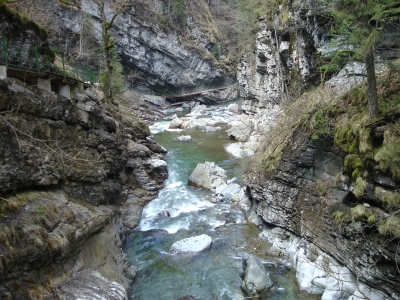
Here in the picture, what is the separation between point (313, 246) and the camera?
28.2 feet

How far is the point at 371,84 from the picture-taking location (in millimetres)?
6848

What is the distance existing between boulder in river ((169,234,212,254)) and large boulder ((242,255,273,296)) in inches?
82.8

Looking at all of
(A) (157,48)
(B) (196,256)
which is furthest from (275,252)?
(A) (157,48)

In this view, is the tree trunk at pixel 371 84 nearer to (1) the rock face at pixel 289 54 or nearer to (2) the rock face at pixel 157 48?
(1) the rock face at pixel 289 54

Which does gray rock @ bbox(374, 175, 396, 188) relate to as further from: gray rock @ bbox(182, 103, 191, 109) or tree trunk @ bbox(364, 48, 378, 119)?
gray rock @ bbox(182, 103, 191, 109)

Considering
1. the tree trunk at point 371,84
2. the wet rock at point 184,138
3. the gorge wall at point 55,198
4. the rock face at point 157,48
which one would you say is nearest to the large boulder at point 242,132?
the wet rock at point 184,138

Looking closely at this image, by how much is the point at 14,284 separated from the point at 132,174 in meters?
9.49

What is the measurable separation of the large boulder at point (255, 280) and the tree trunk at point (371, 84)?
5.16 meters

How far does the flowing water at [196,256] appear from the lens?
814cm

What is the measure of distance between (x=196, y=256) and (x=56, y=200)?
490 centimetres

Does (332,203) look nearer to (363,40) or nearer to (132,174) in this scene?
(363,40)

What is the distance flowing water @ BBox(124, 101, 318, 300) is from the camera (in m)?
8.14

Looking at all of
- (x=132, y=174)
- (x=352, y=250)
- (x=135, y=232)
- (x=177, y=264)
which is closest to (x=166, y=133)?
(x=132, y=174)

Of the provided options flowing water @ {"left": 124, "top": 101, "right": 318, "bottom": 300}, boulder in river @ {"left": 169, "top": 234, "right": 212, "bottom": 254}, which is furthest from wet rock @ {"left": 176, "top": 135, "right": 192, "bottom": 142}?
boulder in river @ {"left": 169, "top": 234, "right": 212, "bottom": 254}
